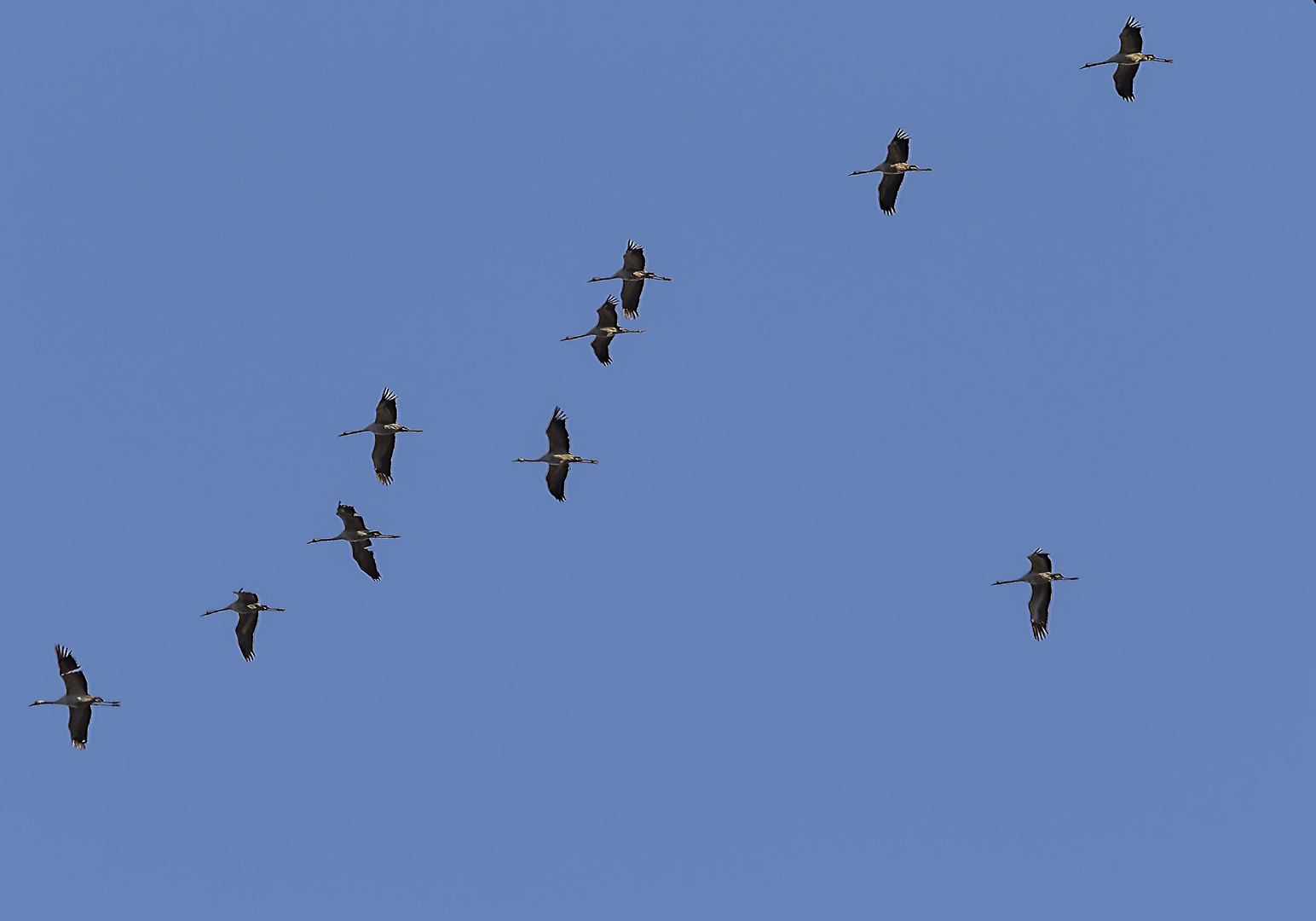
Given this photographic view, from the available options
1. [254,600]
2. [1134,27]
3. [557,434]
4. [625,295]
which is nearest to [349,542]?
[254,600]

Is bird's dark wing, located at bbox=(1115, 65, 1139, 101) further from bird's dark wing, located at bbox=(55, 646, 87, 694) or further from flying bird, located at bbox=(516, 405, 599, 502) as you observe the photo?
bird's dark wing, located at bbox=(55, 646, 87, 694)

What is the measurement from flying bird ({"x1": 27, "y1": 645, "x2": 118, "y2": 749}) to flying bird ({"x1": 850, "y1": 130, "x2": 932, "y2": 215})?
83.6ft

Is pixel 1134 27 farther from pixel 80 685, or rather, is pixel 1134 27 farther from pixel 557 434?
pixel 80 685

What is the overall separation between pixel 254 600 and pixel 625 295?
42.9 feet

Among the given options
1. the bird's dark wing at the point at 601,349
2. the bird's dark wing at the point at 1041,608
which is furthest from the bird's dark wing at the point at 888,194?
the bird's dark wing at the point at 1041,608

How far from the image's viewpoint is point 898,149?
4356 centimetres

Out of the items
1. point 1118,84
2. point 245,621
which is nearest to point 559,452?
point 245,621

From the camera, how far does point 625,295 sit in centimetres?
4412

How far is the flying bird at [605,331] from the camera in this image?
4416 centimetres

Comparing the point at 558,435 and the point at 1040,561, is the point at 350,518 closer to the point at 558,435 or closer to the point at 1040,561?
the point at 558,435

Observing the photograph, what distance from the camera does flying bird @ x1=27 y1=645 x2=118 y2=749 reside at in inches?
1686

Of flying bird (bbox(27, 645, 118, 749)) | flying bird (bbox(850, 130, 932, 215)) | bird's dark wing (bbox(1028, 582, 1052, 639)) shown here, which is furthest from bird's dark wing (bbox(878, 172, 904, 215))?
flying bird (bbox(27, 645, 118, 749))

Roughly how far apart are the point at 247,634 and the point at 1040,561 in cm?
2133

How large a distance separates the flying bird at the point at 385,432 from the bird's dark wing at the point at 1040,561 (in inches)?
646
